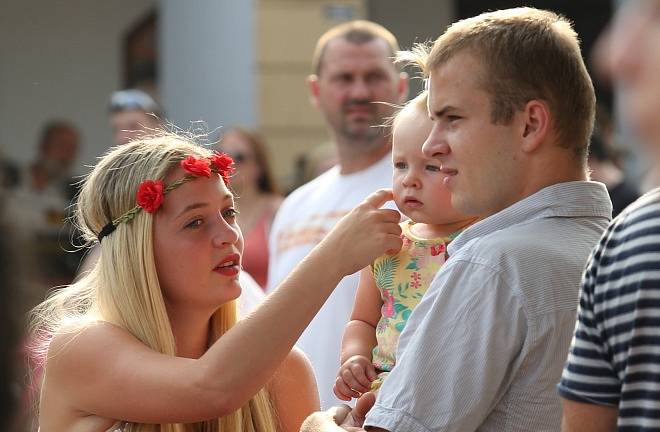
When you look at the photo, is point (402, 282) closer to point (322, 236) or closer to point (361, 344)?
point (361, 344)

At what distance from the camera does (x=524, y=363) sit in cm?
193

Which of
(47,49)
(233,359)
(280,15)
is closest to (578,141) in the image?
(233,359)

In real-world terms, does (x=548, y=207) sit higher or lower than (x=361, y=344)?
higher

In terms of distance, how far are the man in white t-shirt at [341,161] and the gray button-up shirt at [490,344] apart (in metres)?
1.97

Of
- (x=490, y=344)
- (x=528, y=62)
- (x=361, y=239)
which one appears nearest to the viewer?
(x=490, y=344)

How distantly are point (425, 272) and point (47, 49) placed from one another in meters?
9.22

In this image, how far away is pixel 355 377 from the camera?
2648mm

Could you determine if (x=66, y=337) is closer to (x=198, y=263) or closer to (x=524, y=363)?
(x=198, y=263)

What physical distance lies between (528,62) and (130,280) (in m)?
1.31

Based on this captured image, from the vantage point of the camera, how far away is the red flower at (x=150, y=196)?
2877 mm

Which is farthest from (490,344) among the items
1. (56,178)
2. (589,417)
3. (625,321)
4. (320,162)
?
(56,178)

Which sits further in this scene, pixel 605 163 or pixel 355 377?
pixel 605 163

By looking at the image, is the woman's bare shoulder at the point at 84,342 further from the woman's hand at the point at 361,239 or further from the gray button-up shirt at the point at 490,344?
the gray button-up shirt at the point at 490,344

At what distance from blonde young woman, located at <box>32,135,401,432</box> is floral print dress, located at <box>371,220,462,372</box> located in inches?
4.9
